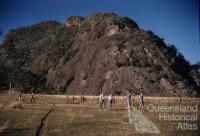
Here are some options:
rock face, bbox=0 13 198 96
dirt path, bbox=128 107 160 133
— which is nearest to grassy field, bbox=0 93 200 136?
dirt path, bbox=128 107 160 133

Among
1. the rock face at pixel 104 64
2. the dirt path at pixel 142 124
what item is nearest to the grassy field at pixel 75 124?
the dirt path at pixel 142 124

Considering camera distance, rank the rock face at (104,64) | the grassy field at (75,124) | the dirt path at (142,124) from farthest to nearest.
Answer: the rock face at (104,64) → the dirt path at (142,124) → the grassy field at (75,124)

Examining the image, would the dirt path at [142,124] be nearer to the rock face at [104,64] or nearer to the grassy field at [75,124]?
the grassy field at [75,124]

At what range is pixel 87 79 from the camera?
307ft

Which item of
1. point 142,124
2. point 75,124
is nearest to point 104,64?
point 75,124

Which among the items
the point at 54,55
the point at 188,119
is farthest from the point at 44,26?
the point at 188,119

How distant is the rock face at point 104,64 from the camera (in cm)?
8088

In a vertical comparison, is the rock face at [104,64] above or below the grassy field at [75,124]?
above

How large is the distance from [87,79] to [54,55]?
31.4 m

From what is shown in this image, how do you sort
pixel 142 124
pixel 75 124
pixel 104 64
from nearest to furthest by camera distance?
1. pixel 142 124
2. pixel 75 124
3. pixel 104 64

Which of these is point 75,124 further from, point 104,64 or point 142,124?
point 104,64

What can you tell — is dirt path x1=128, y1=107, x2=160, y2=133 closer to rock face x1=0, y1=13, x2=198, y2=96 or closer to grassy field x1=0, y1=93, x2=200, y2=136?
grassy field x1=0, y1=93, x2=200, y2=136

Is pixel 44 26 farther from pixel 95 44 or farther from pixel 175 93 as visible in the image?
pixel 175 93

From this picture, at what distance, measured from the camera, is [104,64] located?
93.0 meters
